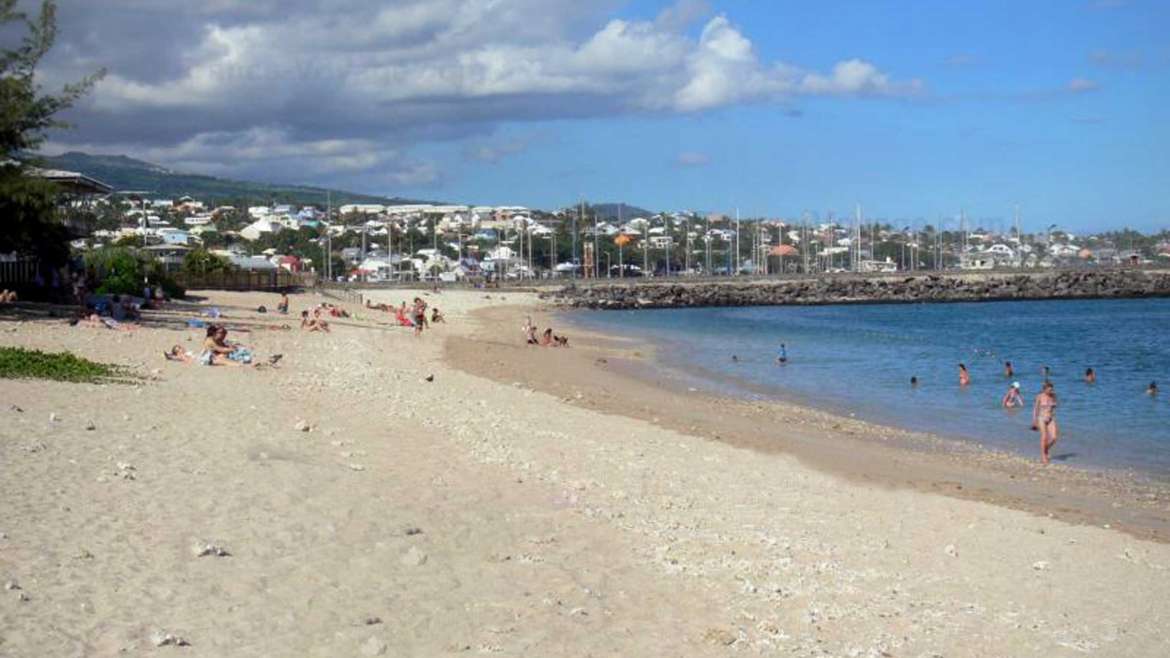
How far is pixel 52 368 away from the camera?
17.0 meters

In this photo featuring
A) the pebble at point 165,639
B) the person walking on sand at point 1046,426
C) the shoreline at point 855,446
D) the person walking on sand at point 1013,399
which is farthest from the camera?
the person walking on sand at point 1013,399

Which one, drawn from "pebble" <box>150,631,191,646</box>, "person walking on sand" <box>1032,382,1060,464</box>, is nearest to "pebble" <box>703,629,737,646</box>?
"pebble" <box>150,631,191,646</box>

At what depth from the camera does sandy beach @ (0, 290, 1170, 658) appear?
7617 millimetres

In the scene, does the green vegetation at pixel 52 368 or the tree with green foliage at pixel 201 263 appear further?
the tree with green foliage at pixel 201 263

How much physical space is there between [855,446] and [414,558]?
1235cm

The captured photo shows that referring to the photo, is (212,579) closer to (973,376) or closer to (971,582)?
(971,582)

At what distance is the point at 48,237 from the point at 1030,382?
28.3m

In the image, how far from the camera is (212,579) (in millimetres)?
7977

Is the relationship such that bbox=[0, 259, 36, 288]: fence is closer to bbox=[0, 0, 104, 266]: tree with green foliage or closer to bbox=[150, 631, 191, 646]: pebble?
bbox=[0, 0, 104, 266]: tree with green foliage

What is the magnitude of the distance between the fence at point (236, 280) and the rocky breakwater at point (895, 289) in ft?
91.2

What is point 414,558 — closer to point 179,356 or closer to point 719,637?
point 719,637

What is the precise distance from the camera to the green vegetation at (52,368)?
647 inches

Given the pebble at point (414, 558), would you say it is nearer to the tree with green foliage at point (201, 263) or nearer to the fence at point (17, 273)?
the fence at point (17, 273)

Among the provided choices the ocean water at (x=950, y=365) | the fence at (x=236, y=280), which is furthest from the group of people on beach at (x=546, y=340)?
the fence at (x=236, y=280)
